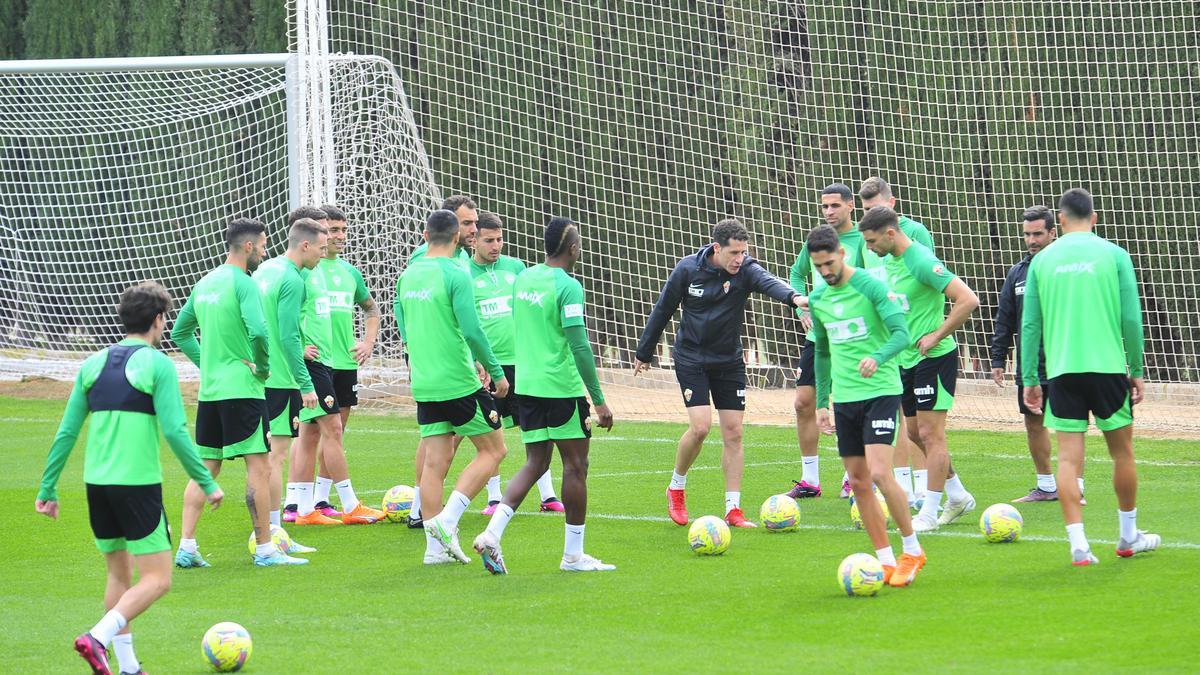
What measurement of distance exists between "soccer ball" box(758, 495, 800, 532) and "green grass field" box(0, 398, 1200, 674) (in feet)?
0.58

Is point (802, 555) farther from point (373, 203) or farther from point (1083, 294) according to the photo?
point (373, 203)

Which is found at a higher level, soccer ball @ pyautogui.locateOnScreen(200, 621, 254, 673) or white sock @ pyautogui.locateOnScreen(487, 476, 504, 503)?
soccer ball @ pyautogui.locateOnScreen(200, 621, 254, 673)

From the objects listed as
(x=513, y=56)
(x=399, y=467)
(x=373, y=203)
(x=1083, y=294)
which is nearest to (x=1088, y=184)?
(x=513, y=56)

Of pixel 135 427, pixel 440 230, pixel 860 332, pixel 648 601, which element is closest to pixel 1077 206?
pixel 860 332

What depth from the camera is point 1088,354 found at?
8.63m

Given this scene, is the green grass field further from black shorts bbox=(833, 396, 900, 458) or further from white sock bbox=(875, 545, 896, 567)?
black shorts bbox=(833, 396, 900, 458)

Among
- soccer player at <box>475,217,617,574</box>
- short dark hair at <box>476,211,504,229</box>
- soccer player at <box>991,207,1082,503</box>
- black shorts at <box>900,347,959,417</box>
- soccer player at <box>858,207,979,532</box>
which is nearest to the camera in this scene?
soccer player at <box>475,217,617,574</box>

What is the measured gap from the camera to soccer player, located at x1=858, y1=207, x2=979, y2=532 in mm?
9953

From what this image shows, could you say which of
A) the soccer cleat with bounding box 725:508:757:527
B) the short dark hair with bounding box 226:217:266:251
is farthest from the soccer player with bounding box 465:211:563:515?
the short dark hair with bounding box 226:217:266:251

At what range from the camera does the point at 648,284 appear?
2389 centimetres

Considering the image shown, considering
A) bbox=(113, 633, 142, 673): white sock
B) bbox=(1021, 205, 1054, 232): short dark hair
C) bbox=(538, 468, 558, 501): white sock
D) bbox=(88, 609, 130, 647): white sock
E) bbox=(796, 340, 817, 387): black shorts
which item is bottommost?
bbox=(538, 468, 558, 501): white sock

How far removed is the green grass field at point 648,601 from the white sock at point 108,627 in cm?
50

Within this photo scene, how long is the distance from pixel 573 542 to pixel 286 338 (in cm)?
271

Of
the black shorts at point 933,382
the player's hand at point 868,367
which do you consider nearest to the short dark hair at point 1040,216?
the black shorts at point 933,382
